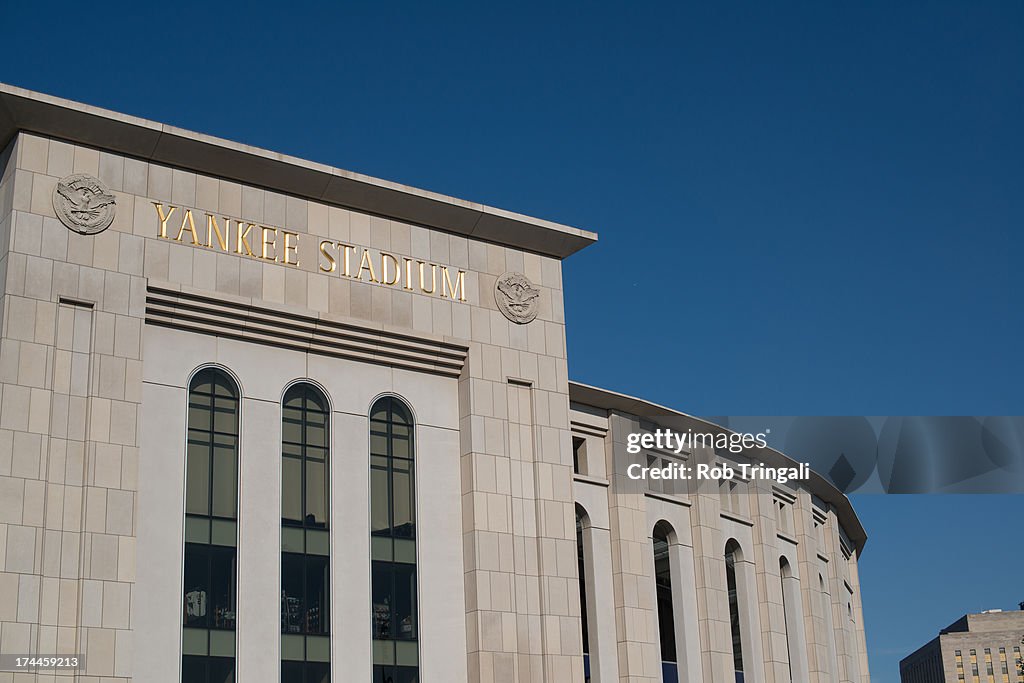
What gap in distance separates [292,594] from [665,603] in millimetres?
15834

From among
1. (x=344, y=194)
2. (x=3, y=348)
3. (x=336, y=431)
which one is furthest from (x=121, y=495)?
(x=344, y=194)

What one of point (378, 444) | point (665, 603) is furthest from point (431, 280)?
point (665, 603)

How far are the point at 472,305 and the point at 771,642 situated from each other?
55.2 ft

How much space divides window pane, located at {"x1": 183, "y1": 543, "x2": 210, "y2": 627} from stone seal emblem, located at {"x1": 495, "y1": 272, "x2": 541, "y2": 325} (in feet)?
29.3

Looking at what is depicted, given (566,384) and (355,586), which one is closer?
(355,586)

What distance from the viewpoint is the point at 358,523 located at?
26.3 meters

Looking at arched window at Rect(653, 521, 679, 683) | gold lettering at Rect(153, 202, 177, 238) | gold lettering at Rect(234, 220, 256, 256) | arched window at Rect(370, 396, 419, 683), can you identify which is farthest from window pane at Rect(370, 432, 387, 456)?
arched window at Rect(653, 521, 679, 683)

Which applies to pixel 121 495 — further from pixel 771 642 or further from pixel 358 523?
pixel 771 642

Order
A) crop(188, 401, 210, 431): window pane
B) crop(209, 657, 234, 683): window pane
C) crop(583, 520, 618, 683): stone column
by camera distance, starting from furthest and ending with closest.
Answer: crop(583, 520, 618, 683): stone column, crop(188, 401, 210, 431): window pane, crop(209, 657, 234, 683): window pane

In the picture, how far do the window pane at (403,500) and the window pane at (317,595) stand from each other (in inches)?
75.3

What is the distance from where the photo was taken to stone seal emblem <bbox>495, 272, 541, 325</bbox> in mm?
29438

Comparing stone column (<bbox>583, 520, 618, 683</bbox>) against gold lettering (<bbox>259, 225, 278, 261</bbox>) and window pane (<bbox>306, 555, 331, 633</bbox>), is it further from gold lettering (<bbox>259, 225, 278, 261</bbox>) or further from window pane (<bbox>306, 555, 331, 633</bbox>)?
gold lettering (<bbox>259, 225, 278, 261</bbox>)

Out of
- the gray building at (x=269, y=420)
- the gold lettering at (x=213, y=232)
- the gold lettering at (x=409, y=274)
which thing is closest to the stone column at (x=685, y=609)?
the gray building at (x=269, y=420)

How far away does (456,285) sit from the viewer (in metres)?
28.9
